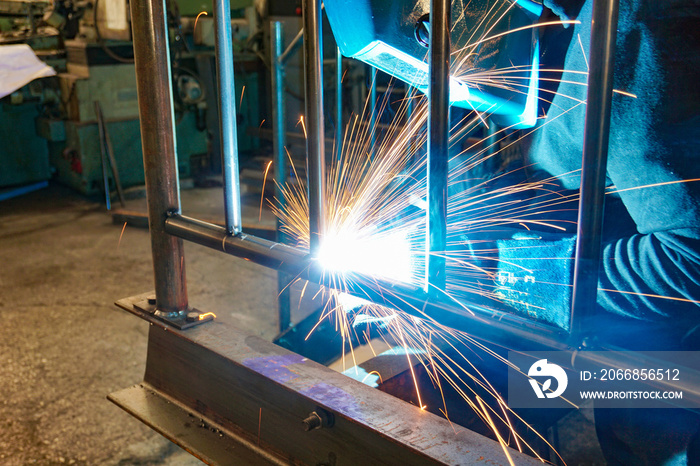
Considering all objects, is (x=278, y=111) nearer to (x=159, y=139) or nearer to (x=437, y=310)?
(x=159, y=139)

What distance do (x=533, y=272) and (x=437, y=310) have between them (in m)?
0.56

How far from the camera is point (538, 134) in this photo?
1551mm

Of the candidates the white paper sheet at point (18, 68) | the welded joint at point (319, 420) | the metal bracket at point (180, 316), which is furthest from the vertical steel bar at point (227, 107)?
the white paper sheet at point (18, 68)

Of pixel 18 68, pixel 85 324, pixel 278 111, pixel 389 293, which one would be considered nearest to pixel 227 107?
pixel 389 293

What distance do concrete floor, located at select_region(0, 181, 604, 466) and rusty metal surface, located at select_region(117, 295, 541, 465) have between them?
3.61ft

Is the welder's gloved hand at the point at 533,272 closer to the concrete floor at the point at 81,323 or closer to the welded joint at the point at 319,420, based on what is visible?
the welded joint at the point at 319,420

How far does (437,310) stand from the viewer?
0.89 metres

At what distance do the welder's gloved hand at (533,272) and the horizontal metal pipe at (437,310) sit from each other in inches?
19.6

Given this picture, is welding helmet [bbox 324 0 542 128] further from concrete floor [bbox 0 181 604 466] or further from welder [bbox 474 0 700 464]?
concrete floor [bbox 0 181 604 466]

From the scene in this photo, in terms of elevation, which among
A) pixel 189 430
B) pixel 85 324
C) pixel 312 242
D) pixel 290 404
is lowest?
pixel 85 324

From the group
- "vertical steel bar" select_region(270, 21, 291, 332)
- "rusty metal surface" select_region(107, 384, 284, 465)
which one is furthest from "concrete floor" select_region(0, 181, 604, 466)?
"rusty metal surface" select_region(107, 384, 284, 465)

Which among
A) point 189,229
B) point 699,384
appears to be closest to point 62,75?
point 189,229

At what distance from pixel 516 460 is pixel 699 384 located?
0.27m

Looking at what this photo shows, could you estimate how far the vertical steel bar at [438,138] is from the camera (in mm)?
758
